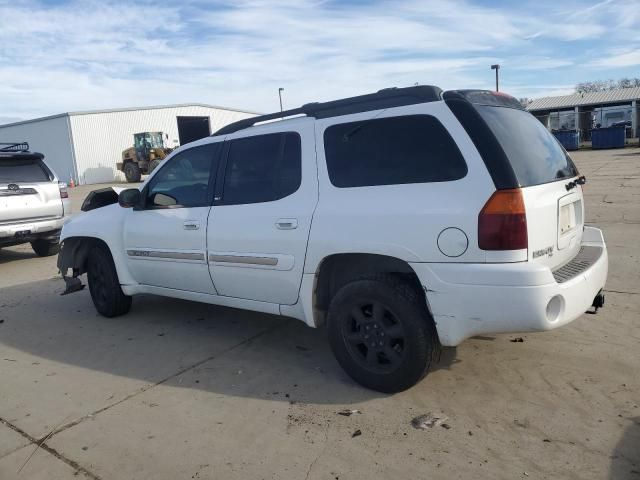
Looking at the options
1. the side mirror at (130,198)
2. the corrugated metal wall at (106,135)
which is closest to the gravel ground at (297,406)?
the side mirror at (130,198)

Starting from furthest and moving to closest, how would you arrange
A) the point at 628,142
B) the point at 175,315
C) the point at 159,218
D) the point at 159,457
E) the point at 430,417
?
the point at 628,142
the point at 175,315
the point at 159,218
the point at 430,417
the point at 159,457

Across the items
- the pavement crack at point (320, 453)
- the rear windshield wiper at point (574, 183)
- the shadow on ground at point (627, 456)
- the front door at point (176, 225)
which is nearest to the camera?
the shadow on ground at point (627, 456)

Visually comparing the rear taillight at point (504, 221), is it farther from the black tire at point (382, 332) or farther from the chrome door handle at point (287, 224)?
the chrome door handle at point (287, 224)

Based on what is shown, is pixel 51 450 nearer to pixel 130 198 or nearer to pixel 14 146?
pixel 130 198

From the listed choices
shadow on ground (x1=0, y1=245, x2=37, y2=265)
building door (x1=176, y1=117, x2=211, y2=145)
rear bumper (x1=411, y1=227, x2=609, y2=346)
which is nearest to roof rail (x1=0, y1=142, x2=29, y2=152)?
shadow on ground (x1=0, y1=245, x2=37, y2=265)

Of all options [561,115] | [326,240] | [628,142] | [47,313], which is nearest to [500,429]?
[326,240]

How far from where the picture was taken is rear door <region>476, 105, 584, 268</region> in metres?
3.09

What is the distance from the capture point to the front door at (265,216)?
150 inches

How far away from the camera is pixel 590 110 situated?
43.8 m

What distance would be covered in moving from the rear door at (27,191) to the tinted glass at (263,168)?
5.88 metres

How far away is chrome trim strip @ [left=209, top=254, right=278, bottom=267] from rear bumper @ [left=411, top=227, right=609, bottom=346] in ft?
3.83

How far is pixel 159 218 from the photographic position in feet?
16.0

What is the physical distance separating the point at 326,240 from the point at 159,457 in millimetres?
1649

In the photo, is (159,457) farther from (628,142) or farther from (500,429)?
(628,142)
